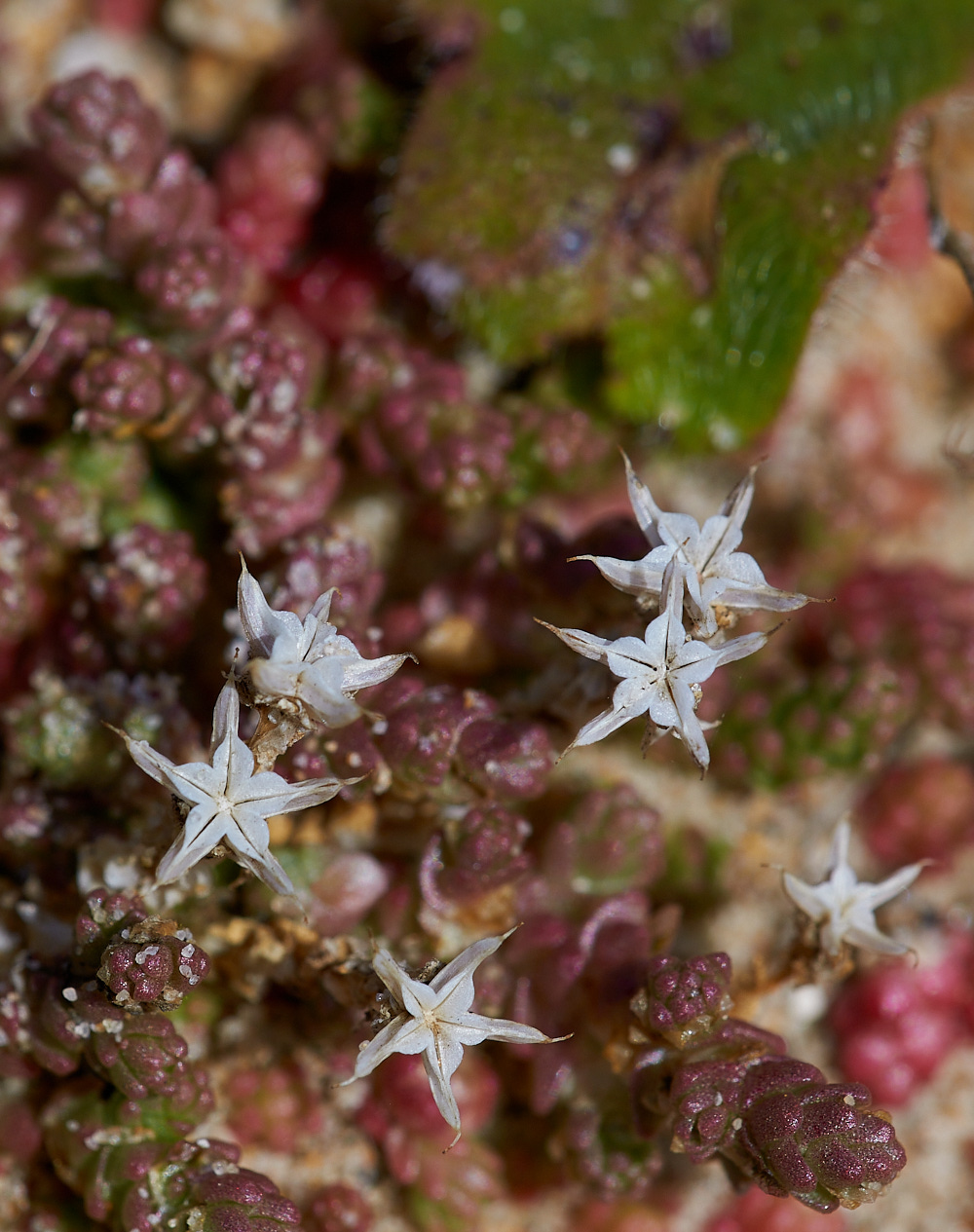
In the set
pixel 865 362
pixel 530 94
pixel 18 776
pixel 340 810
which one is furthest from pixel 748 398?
pixel 18 776

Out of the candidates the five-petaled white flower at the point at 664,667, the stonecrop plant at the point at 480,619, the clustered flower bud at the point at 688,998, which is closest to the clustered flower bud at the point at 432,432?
the stonecrop plant at the point at 480,619

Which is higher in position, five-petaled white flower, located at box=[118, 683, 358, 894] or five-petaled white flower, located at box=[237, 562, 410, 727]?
five-petaled white flower, located at box=[237, 562, 410, 727]

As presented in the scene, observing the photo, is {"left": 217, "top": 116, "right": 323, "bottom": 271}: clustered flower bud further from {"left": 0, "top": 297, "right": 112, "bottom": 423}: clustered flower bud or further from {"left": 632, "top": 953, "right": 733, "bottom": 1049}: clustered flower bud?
{"left": 632, "top": 953, "right": 733, "bottom": 1049}: clustered flower bud

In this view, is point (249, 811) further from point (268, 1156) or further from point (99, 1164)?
point (268, 1156)

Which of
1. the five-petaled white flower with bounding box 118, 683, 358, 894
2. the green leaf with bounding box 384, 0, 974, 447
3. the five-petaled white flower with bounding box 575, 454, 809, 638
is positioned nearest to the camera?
the five-petaled white flower with bounding box 118, 683, 358, 894

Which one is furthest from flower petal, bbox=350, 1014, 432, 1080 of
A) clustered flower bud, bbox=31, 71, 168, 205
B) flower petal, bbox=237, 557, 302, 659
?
clustered flower bud, bbox=31, 71, 168, 205

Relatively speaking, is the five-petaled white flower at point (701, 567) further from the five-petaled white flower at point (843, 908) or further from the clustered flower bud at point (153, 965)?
the clustered flower bud at point (153, 965)
